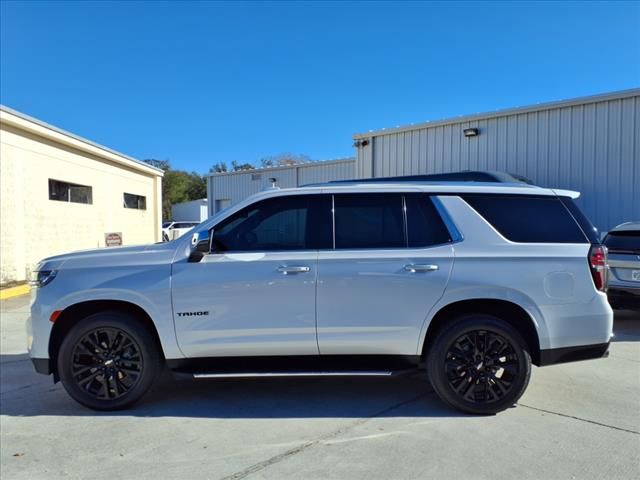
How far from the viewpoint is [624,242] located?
7074 mm

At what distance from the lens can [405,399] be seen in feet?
14.3

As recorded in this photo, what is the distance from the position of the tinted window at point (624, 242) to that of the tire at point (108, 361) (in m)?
6.74

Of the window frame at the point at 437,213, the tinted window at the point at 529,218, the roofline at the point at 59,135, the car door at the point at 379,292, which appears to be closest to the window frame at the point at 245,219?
the window frame at the point at 437,213

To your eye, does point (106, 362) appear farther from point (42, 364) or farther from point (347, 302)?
point (347, 302)

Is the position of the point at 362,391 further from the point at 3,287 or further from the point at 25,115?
the point at 25,115

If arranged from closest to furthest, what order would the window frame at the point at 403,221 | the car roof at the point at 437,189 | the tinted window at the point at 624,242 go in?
the window frame at the point at 403,221
the car roof at the point at 437,189
the tinted window at the point at 624,242

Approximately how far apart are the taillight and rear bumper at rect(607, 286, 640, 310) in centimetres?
358

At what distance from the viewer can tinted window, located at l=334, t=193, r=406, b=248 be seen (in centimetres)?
407

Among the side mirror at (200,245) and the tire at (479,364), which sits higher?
the side mirror at (200,245)

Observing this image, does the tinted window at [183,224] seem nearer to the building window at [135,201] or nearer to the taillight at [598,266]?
the building window at [135,201]

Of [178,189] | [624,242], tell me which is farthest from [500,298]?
[178,189]

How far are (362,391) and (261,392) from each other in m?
1.00

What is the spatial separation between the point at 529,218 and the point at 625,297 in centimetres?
400

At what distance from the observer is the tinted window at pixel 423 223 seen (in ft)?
13.3
